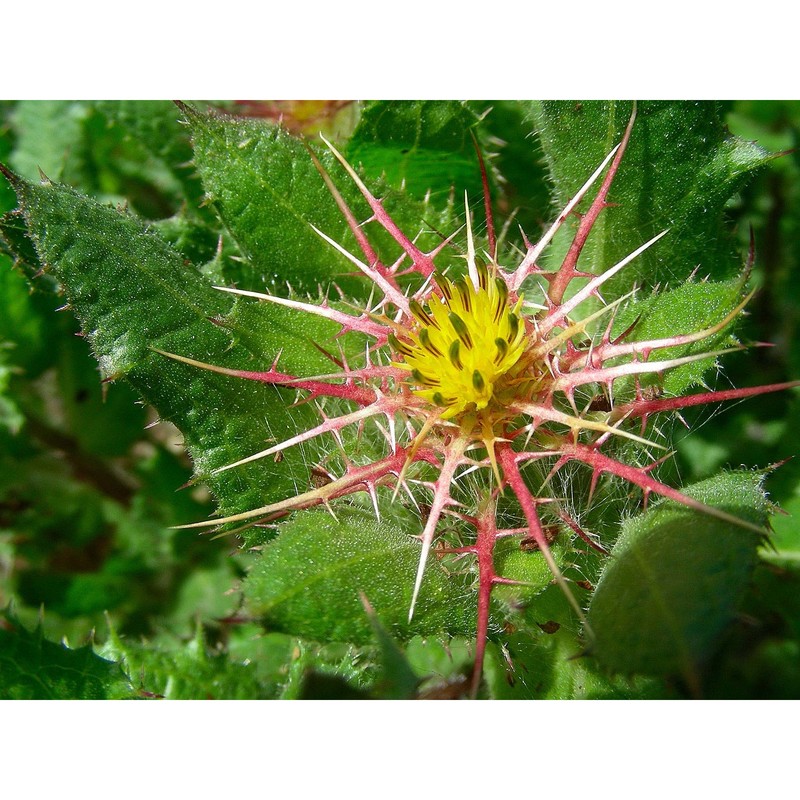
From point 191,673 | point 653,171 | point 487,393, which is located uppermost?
point 653,171

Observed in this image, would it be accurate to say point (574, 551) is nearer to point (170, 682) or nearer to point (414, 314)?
point (414, 314)

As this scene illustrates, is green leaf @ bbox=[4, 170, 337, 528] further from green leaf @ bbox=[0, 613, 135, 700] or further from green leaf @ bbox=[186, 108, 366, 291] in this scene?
green leaf @ bbox=[0, 613, 135, 700]

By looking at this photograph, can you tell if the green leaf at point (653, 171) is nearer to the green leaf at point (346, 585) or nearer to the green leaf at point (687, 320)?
the green leaf at point (687, 320)

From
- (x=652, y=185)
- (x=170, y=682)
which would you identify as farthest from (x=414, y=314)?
(x=170, y=682)

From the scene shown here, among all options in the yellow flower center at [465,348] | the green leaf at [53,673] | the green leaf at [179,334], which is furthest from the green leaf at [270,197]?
the green leaf at [53,673]

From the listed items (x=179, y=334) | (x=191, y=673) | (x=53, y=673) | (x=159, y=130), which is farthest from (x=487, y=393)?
(x=159, y=130)

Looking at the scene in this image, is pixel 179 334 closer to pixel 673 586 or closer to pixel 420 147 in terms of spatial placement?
pixel 420 147
